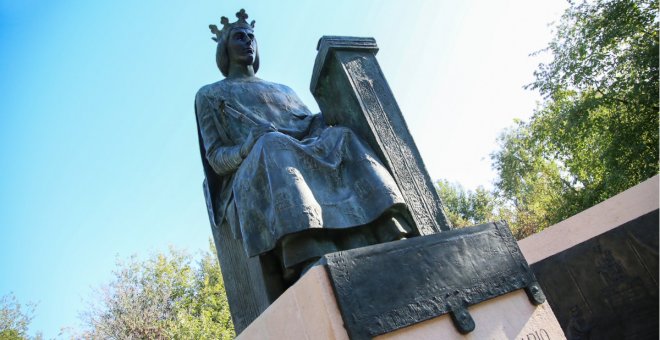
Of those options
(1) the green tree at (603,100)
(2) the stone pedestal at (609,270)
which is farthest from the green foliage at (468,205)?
(2) the stone pedestal at (609,270)

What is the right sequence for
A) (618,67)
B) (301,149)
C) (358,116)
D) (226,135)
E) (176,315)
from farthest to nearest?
(176,315), (618,67), (226,135), (358,116), (301,149)

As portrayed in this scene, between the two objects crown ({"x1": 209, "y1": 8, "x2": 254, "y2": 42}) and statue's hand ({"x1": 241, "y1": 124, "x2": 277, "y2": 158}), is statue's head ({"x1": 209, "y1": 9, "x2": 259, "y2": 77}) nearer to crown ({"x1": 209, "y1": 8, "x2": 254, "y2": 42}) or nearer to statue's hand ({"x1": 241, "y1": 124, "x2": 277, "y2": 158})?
crown ({"x1": 209, "y1": 8, "x2": 254, "y2": 42})

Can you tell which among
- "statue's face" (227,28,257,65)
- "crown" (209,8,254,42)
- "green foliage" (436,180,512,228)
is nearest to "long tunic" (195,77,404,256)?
"statue's face" (227,28,257,65)

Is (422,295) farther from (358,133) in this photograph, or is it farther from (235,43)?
(235,43)

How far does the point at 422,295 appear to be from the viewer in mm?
1719

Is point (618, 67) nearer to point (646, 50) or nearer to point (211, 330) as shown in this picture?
point (646, 50)

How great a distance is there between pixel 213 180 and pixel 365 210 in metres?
1.56

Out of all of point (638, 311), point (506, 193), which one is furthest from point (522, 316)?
point (506, 193)

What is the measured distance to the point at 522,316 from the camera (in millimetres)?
1879

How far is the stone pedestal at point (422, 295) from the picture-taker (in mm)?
1586

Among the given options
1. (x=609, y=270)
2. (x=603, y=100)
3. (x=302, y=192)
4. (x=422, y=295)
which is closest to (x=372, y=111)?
(x=302, y=192)

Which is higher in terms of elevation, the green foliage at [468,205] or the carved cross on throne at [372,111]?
the green foliage at [468,205]

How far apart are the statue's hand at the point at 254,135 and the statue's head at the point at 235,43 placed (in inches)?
54.4

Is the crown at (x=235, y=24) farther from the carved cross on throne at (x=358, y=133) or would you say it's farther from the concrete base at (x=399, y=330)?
the concrete base at (x=399, y=330)
